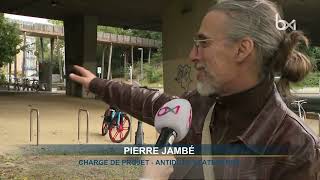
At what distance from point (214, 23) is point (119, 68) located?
66153mm

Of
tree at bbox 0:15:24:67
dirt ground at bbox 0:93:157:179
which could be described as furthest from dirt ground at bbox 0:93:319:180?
tree at bbox 0:15:24:67

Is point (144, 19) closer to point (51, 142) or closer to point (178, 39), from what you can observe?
point (178, 39)

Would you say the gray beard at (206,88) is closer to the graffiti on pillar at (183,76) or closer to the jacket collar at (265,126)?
the jacket collar at (265,126)

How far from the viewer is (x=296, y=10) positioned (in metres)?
24.2

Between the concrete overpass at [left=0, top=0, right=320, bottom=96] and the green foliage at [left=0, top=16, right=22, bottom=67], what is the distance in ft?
28.4

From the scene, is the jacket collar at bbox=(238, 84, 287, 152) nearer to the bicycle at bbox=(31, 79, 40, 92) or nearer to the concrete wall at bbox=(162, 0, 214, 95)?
the concrete wall at bbox=(162, 0, 214, 95)

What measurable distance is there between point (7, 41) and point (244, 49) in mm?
38497

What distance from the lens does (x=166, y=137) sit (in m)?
1.50

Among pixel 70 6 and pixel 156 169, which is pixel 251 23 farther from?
pixel 70 6

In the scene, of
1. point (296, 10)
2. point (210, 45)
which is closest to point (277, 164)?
point (210, 45)

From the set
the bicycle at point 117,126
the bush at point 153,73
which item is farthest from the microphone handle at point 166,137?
the bush at point 153,73

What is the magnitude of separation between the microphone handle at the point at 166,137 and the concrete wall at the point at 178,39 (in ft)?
50.0

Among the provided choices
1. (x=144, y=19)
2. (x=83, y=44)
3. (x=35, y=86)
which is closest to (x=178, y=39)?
(x=83, y=44)

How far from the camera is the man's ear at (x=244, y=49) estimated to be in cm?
177
